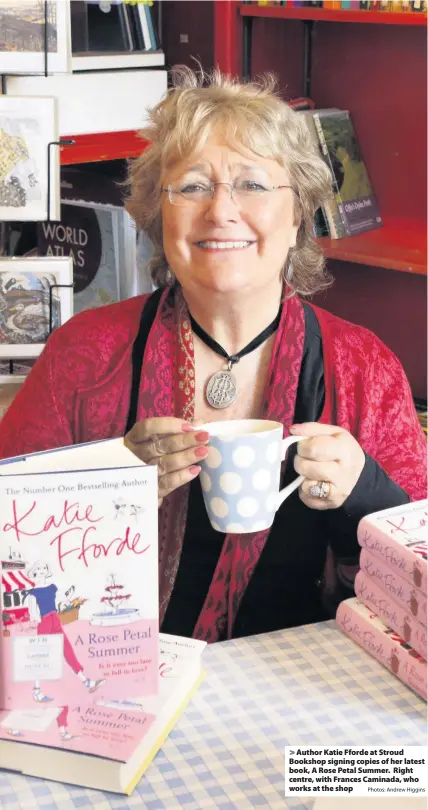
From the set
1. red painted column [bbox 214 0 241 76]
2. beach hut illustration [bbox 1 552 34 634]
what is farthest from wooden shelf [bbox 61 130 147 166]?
beach hut illustration [bbox 1 552 34 634]

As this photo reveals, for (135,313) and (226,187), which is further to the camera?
(135,313)

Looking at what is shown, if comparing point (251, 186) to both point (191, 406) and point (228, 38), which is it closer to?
point (191, 406)

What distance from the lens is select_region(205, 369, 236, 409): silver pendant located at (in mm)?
1560

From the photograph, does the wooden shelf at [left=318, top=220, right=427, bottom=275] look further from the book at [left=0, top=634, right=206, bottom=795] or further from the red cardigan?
the book at [left=0, top=634, right=206, bottom=795]

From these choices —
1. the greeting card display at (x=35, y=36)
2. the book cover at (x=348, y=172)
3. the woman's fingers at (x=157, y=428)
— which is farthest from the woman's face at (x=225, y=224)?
the book cover at (x=348, y=172)

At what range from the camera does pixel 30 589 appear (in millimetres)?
994

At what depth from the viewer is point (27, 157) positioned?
1903 mm

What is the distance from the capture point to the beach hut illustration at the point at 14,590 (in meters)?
0.98

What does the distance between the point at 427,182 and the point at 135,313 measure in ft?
4.14

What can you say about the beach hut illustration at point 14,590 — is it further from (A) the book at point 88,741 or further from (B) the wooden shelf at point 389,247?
(B) the wooden shelf at point 389,247

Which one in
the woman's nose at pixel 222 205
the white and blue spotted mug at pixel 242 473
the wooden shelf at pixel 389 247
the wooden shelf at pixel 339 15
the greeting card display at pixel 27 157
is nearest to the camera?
the white and blue spotted mug at pixel 242 473

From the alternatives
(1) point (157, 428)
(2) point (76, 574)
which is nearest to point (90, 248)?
(1) point (157, 428)

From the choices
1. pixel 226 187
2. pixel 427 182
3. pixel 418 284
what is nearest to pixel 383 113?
pixel 427 182

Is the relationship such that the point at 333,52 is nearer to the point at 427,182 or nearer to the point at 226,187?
the point at 427,182
